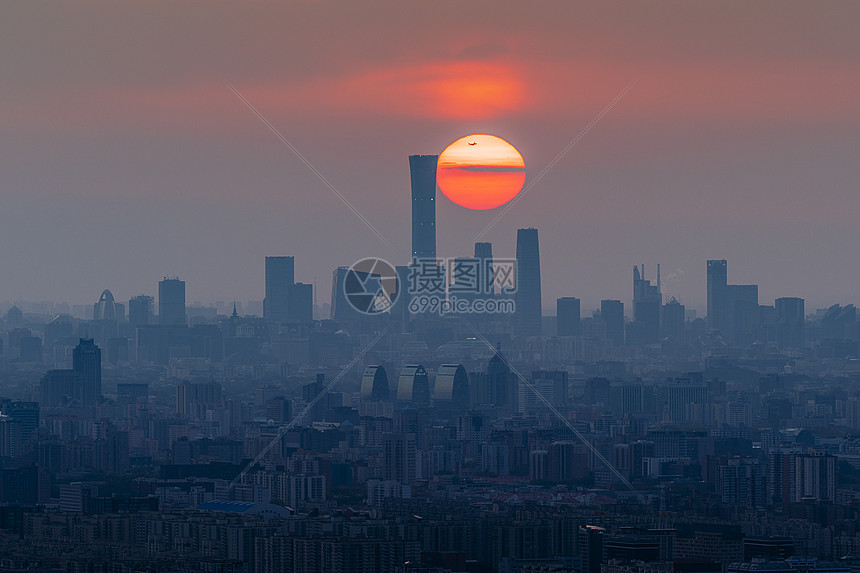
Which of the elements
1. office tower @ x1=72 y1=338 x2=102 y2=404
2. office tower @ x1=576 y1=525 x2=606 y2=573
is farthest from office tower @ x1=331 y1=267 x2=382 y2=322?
office tower @ x1=576 y1=525 x2=606 y2=573

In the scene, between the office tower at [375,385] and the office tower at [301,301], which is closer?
the office tower at [375,385]

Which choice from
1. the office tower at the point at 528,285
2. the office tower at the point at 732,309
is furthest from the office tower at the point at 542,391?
the office tower at the point at 732,309

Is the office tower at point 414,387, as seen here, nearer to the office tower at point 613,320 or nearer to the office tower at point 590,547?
the office tower at point 613,320

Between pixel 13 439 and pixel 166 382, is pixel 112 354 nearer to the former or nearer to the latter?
pixel 166 382

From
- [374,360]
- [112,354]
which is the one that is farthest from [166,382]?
[374,360]

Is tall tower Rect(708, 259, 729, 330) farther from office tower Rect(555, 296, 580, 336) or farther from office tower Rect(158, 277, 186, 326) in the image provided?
office tower Rect(158, 277, 186, 326)

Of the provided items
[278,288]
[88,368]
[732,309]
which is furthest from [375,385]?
[732,309]
